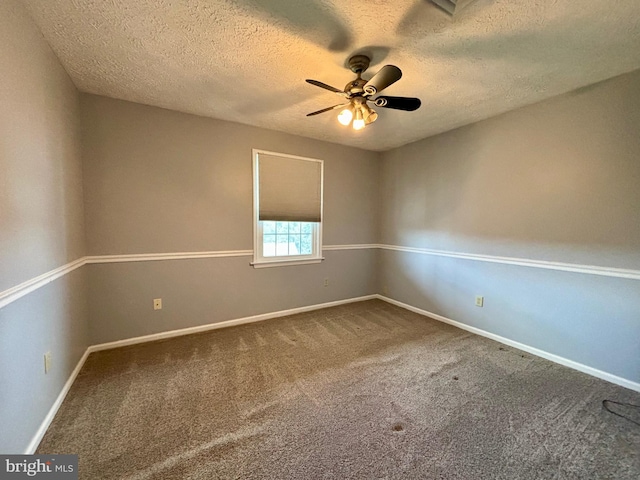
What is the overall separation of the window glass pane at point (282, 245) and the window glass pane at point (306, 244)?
0.78 ft

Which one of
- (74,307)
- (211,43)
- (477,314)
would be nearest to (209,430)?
(74,307)

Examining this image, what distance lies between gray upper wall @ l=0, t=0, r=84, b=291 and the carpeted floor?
104 cm

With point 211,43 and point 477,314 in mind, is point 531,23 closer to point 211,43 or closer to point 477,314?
point 211,43

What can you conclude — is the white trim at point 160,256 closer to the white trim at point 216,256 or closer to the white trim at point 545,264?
the white trim at point 216,256

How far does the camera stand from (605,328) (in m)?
2.20

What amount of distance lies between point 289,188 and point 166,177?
1.43 metres

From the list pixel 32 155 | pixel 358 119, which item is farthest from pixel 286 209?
pixel 32 155

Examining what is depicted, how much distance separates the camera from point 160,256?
280 centimetres

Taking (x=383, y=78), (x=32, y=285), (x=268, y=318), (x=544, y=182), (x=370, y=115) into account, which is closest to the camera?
(x=32, y=285)

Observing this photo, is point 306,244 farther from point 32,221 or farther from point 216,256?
point 32,221

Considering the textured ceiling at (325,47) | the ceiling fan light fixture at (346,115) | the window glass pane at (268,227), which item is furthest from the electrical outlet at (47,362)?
the ceiling fan light fixture at (346,115)

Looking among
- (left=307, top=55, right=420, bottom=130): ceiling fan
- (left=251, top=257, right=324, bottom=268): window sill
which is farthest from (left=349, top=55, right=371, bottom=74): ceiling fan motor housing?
(left=251, top=257, right=324, bottom=268): window sill

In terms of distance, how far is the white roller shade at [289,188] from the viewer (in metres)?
3.33

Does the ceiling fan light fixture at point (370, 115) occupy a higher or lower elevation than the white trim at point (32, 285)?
higher
